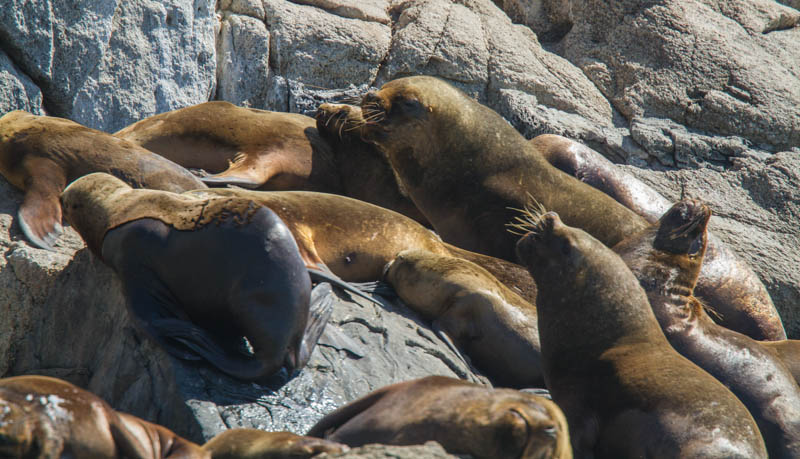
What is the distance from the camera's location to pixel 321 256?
17.0ft

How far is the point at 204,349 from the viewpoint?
11.6 feet

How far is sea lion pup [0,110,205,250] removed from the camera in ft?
16.8

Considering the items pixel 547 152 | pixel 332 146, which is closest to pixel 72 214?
pixel 332 146

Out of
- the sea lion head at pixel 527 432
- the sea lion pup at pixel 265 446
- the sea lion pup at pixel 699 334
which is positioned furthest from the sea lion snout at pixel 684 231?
the sea lion pup at pixel 265 446

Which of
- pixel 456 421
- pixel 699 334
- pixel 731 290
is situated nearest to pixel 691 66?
pixel 731 290

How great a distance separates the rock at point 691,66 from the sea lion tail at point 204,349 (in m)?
6.63

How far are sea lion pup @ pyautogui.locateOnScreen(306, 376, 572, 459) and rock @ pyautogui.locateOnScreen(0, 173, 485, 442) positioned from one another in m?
0.45

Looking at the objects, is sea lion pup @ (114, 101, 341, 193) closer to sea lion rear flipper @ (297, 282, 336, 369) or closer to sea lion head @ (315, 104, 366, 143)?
sea lion head @ (315, 104, 366, 143)

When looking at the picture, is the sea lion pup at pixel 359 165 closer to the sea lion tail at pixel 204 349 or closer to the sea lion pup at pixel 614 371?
the sea lion pup at pixel 614 371

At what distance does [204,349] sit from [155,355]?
0.22 meters

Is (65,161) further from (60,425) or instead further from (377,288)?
(60,425)

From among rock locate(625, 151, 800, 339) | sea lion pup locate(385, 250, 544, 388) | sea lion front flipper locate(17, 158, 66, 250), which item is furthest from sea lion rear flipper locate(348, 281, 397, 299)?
rock locate(625, 151, 800, 339)

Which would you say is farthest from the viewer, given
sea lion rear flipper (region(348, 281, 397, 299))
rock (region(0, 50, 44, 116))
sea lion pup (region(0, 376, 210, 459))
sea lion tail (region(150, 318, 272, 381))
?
rock (region(0, 50, 44, 116))

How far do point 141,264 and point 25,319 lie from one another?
1.42m
